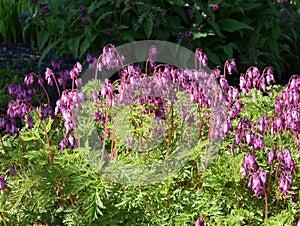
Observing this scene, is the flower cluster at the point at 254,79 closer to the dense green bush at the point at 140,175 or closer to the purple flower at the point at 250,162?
the dense green bush at the point at 140,175

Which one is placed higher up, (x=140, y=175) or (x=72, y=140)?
(x=72, y=140)

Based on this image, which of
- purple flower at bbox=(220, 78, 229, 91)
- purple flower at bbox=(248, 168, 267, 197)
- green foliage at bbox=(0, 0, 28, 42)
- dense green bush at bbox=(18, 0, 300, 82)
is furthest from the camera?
green foliage at bbox=(0, 0, 28, 42)

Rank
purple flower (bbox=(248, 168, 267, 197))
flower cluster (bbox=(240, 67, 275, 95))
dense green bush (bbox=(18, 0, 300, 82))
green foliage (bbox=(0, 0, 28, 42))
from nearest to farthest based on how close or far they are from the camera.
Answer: purple flower (bbox=(248, 168, 267, 197))
flower cluster (bbox=(240, 67, 275, 95))
dense green bush (bbox=(18, 0, 300, 82))
green foliage (bbox=(0, 0, 28, 42))

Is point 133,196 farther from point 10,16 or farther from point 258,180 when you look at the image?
point 10,16

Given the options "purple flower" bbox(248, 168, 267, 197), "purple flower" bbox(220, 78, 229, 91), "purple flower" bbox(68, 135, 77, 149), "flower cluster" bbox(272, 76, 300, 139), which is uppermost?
"purple flower" bbox(220, 78, 229, 91)

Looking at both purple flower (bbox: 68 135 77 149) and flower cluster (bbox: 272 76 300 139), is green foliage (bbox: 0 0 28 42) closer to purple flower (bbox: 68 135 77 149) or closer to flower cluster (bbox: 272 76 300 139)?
purple flower (bbox: 68 135 77 149)

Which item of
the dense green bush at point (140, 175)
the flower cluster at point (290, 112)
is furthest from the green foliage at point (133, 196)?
the flower cluster at point (290, 112)

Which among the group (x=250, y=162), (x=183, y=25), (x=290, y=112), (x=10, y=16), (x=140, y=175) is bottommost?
(x=140, y=175)

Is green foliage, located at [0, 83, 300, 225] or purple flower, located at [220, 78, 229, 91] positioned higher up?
purple flower, located at [220, 78, 229, 91]

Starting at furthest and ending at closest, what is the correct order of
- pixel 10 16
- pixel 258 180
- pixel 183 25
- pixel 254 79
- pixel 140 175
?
1. pixel 10 16
2. pixel 183 25
3. pixel 254 79
4. pixel 140 175
5. pixel 258 180

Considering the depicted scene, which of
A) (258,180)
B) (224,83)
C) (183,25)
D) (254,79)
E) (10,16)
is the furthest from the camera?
(10,16)

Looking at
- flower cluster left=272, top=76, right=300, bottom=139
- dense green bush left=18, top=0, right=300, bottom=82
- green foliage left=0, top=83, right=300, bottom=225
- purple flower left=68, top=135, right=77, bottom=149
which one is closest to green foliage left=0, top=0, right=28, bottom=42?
dense green bush left=18, top=0, right=300, bottom=82

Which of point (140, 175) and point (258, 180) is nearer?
point (258, 180)

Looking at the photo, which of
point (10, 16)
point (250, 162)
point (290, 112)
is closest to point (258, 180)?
point (250, 162)
